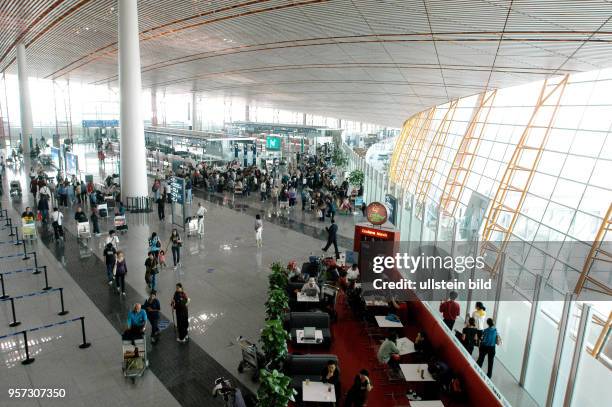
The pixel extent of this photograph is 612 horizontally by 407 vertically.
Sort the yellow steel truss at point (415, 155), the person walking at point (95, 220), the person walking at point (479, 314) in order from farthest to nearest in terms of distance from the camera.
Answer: the yellow steel truss at point (415, 155) < the person walking at point (95, 220) < the person walking at point (479, 314)

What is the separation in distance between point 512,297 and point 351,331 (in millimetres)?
3917

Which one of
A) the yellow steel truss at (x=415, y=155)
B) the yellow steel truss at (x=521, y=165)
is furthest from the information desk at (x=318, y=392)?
the yellow steel truss at (x=415, y=155)

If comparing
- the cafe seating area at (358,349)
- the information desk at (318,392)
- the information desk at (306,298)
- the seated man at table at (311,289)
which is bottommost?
the cafe seating area at (358,349)

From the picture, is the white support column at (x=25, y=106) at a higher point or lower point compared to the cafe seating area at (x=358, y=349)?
higher

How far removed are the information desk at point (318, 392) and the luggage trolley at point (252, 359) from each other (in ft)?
3.08

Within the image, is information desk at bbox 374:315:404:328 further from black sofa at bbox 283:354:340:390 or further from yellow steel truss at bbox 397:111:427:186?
yellow steel truss at bbox 397:111:427:186

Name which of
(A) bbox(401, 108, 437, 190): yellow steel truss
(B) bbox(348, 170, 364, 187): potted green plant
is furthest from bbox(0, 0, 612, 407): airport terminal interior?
(A) bbox(401, 108, 437, 190): yellow steel truss

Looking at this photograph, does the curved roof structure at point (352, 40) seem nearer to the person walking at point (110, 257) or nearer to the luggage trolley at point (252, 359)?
the luggage trolley at point (252, 359)

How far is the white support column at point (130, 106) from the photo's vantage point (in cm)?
1889

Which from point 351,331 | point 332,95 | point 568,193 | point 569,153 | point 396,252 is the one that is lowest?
point 351,331

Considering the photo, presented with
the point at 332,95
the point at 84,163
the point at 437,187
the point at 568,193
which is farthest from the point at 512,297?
the point at 84,163

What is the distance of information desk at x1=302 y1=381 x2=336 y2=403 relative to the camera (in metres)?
7.00

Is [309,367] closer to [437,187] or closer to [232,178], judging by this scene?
[437,187]

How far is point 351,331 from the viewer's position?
10539mm
